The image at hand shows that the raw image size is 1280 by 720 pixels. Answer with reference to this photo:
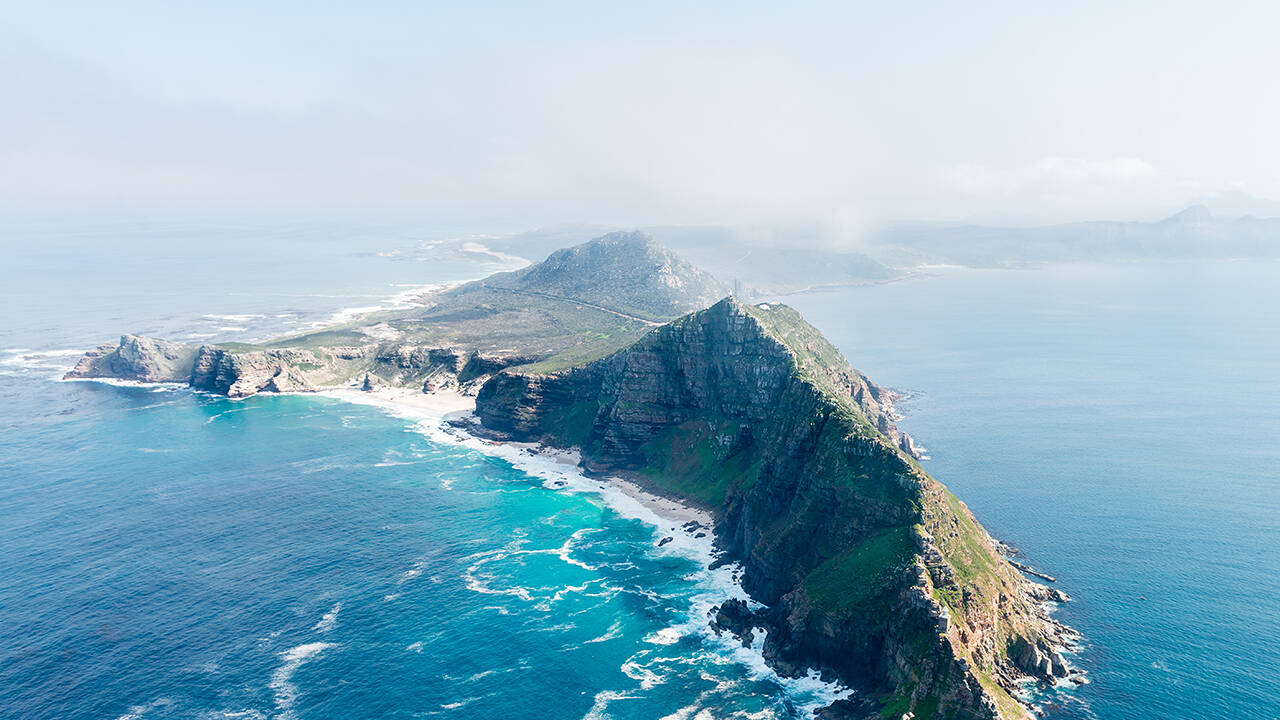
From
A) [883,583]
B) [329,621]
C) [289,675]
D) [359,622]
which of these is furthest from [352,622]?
[883,583]

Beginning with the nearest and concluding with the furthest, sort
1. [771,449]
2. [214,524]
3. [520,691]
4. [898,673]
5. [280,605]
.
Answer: [898,673] < [520,691] < [280,605] < [771,449] < [214,524]

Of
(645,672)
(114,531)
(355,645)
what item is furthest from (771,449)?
(114,531)

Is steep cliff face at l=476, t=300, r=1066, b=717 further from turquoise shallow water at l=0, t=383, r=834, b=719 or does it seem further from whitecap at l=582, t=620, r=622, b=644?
whitecap at l=582, t=620, r=622, b=644

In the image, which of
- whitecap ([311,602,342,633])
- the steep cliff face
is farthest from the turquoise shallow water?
the steep cliff face

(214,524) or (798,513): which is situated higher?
(798,513)

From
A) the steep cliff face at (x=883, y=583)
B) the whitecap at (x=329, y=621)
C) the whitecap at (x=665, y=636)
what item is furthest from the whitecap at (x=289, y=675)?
the steep cliff face at (x=883, y=583)

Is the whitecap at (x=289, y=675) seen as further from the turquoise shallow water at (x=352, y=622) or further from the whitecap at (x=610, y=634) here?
the whitecap at (x=610, y=634)

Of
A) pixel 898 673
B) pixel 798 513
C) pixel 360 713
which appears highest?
pixel 798 513

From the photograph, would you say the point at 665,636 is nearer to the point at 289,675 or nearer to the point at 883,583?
the point at 883,583

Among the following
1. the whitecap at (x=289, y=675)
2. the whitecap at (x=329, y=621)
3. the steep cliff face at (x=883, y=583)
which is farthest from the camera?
the whitecap at (x=329, y=621)

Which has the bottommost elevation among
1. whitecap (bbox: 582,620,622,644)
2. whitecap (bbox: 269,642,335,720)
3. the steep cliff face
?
whitecap (bbox: 269,642,335,720)

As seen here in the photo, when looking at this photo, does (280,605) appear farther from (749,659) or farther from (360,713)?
(749,659)
